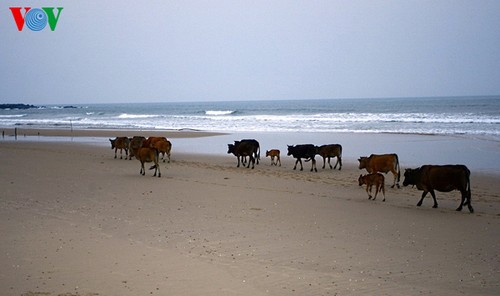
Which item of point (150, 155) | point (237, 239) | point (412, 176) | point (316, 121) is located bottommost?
point (237, 239)

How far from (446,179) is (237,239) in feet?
18.4

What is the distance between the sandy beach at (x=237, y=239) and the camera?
628cm

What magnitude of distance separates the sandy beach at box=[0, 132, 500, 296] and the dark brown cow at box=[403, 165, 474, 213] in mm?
403

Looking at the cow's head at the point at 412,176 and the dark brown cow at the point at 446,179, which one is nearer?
the dark brown cow at the point at 446,179

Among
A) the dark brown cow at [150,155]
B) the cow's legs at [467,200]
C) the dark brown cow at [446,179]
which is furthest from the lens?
the dark brown cow at [150,155]

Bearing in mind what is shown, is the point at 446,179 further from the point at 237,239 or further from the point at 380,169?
the point at 237,239

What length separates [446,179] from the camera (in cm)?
1141

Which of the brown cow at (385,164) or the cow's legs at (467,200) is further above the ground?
the brown cow at (385,164)

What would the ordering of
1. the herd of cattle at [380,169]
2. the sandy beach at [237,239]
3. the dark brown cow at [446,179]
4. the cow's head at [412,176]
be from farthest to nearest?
the cow's head at [412,176], the herd of cattle at [380,169], the dark brown cow at [446,179], the sandy beach at [237,239]

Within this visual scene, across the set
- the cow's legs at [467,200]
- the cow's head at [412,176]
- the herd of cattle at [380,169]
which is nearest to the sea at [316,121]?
the herd of cattle at [380,169]

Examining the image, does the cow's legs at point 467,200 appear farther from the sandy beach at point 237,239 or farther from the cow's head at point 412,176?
the cow's head at point 412,176

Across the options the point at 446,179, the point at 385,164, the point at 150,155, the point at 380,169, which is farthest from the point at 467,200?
the point at 150,155

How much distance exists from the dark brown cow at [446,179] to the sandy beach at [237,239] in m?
0.40

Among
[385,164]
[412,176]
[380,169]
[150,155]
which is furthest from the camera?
[150,155]
